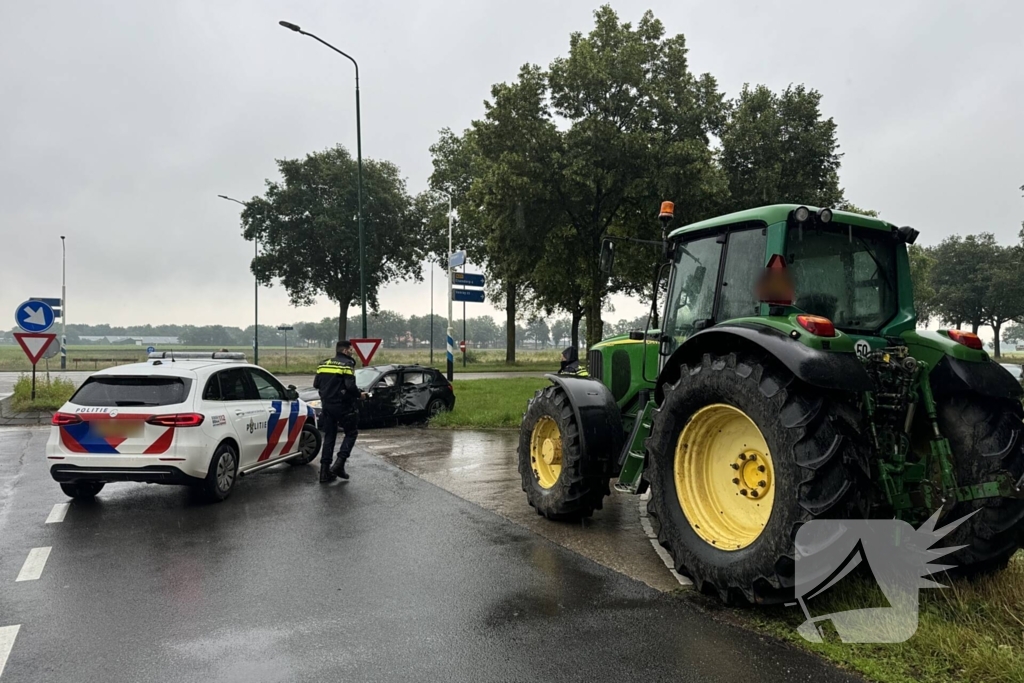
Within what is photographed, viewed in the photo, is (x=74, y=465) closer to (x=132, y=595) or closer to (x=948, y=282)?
(x=132, y=595)

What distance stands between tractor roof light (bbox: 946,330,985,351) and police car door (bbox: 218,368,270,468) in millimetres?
6781

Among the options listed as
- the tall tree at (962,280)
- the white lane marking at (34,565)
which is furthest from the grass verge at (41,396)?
the tall tree at (962,280)

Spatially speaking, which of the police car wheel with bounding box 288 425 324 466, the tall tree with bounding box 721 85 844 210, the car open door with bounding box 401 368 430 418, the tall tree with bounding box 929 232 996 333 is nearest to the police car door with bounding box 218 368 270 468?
the police car wheel with bounding box 288 425 324 466

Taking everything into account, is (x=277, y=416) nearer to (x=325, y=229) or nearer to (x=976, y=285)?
(x=325, y=229)

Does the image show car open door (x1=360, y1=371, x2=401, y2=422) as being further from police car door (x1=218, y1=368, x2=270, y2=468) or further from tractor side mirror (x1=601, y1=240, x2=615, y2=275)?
tractor side mirror (x1=601, y1=240, x2=615, y2=275)

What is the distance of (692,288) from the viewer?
5.47 metres

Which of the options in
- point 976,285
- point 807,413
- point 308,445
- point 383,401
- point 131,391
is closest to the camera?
point 807,413

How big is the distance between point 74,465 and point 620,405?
17.6 ft

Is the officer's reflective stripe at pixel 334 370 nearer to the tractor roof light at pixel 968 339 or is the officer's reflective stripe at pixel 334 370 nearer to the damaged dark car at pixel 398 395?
the damaged dark car at pixel 398 395

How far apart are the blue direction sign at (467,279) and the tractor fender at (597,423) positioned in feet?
35.8

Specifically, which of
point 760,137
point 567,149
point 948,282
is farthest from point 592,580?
point 948,282

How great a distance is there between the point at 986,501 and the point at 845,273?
1.68 m

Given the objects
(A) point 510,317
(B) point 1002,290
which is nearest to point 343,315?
(A) point 510,317

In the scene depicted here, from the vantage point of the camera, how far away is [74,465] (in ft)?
22.0
